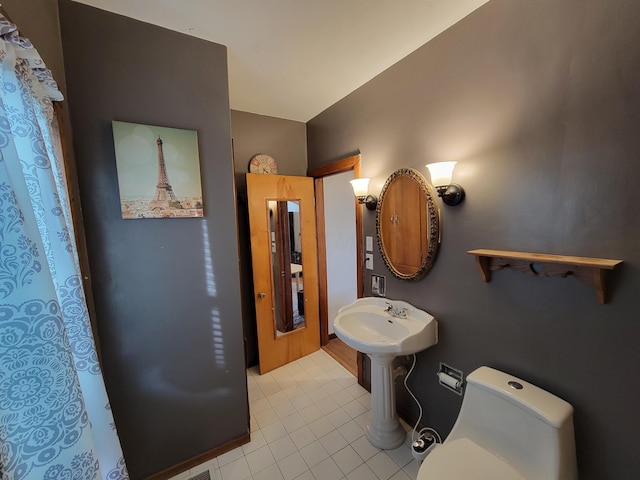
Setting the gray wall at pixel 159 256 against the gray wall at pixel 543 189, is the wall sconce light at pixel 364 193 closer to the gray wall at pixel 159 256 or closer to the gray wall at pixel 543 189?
the gray wall at pixel 543 189

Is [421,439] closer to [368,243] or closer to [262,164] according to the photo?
[368,243]

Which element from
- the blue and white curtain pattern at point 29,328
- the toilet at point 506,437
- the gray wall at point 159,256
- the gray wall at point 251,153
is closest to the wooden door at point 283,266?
the gray wall at point 251,153

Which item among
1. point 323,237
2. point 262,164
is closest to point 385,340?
point 323,237

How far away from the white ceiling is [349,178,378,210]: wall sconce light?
0.76 m

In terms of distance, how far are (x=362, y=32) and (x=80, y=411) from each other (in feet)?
6.48

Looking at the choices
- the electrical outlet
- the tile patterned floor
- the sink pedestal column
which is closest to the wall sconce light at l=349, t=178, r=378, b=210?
the electrical outlet

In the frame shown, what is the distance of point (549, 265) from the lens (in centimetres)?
111

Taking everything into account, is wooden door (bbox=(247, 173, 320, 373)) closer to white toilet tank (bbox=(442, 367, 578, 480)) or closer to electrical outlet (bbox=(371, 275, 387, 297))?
electrical outlet (bbox=(371, 275, 387, 297))

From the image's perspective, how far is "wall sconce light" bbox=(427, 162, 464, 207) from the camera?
1396 mm

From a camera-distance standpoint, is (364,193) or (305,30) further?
(364,193)

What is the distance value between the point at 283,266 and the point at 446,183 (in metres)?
1.73

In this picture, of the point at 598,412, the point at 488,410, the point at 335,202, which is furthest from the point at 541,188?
the point at 335,202

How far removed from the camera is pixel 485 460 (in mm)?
1168

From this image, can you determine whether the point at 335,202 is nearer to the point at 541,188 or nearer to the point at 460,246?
the point at 460,246
